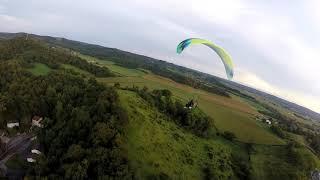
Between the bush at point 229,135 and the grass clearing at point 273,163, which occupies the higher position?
the bush at point 229,135

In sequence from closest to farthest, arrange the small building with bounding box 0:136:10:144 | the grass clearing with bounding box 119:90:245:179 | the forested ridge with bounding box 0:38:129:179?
the forested ridge with bounding box 0:38:129:179 < the grass clearing with bounding box 119:90:245:179 < the small building with bounding box 0:136:10:144

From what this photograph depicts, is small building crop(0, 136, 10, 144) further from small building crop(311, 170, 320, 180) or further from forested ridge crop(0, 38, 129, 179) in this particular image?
small building crop(311, 170, 320, 180)

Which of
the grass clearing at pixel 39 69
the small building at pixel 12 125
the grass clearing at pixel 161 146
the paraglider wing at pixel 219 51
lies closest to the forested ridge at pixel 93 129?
the grass clearing at pixel 161 146

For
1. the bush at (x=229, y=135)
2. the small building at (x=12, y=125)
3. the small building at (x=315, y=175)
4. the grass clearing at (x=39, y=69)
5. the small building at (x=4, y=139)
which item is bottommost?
the small building at (x=4, y=139)

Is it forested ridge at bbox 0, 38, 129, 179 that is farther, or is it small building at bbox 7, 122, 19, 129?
small building at bbox 7, 122, 19, 129

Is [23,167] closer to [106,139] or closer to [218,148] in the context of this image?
[106,139]

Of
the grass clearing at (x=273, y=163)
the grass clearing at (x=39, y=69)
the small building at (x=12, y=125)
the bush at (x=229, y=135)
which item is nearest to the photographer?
the grass clearing at (x=273, y=163)

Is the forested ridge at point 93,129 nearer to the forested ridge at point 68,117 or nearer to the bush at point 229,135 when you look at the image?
the forested ridge at point 68,117

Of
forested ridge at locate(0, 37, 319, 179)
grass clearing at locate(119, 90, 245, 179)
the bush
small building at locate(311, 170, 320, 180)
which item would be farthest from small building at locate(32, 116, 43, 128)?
small building at locate(311, 170, 320, 180)

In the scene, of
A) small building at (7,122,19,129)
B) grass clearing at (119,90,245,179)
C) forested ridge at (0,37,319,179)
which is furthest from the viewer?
small building at (7,122,19,129)

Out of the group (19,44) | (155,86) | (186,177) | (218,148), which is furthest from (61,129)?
(19,44)
